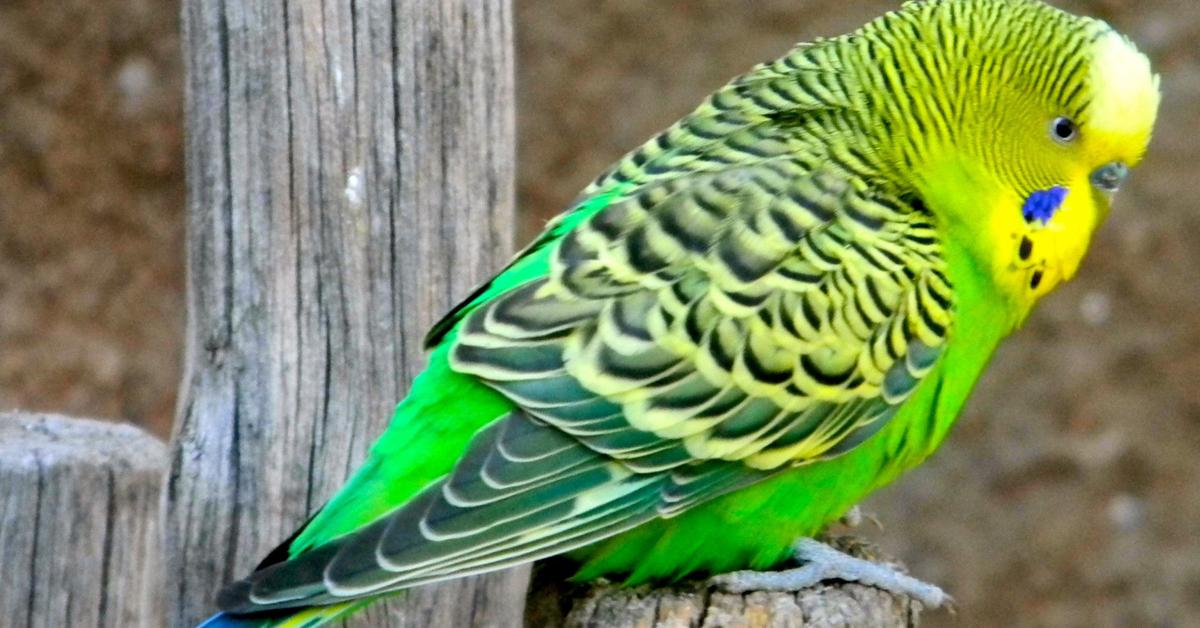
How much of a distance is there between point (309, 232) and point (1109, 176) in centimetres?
157

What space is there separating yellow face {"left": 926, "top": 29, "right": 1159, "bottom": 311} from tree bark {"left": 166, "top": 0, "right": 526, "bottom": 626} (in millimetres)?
976

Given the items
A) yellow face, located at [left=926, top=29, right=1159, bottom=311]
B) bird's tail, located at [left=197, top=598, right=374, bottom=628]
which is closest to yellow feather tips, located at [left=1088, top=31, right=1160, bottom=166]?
yellow face, located at [left=926, top=29, right=1159, bottom=311]

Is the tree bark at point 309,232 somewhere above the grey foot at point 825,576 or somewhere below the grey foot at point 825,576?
above

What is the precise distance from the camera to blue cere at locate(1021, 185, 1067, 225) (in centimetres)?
277

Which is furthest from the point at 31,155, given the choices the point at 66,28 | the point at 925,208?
the point at 925,208

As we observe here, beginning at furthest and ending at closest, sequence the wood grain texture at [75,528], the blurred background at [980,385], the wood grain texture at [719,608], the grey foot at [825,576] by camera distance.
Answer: the blurred background at [980,385] < the grey foot at [825,576] < the wood grain texture at [719,608] < the wood grain texture at [75,528]

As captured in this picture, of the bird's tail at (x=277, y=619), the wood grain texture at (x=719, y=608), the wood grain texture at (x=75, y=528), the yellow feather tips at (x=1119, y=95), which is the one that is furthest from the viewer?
the yellow feather tips at (x=1119, y=95)

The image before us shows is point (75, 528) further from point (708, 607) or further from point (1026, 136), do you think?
point (1026, 136)

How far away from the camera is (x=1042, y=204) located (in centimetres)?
277

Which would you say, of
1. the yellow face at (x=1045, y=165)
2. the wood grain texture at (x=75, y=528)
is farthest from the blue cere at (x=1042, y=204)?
the wood grain texture at (x=75, y=528)

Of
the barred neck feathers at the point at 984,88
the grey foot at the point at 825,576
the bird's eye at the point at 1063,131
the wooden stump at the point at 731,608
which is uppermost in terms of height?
the barred neck feathers at the point at 984,88

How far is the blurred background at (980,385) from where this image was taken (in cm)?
516

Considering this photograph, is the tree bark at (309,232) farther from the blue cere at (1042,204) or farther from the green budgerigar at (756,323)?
the blue cere at (1042,204)

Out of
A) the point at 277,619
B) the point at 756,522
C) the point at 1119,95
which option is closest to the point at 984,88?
the point at 1119,95
